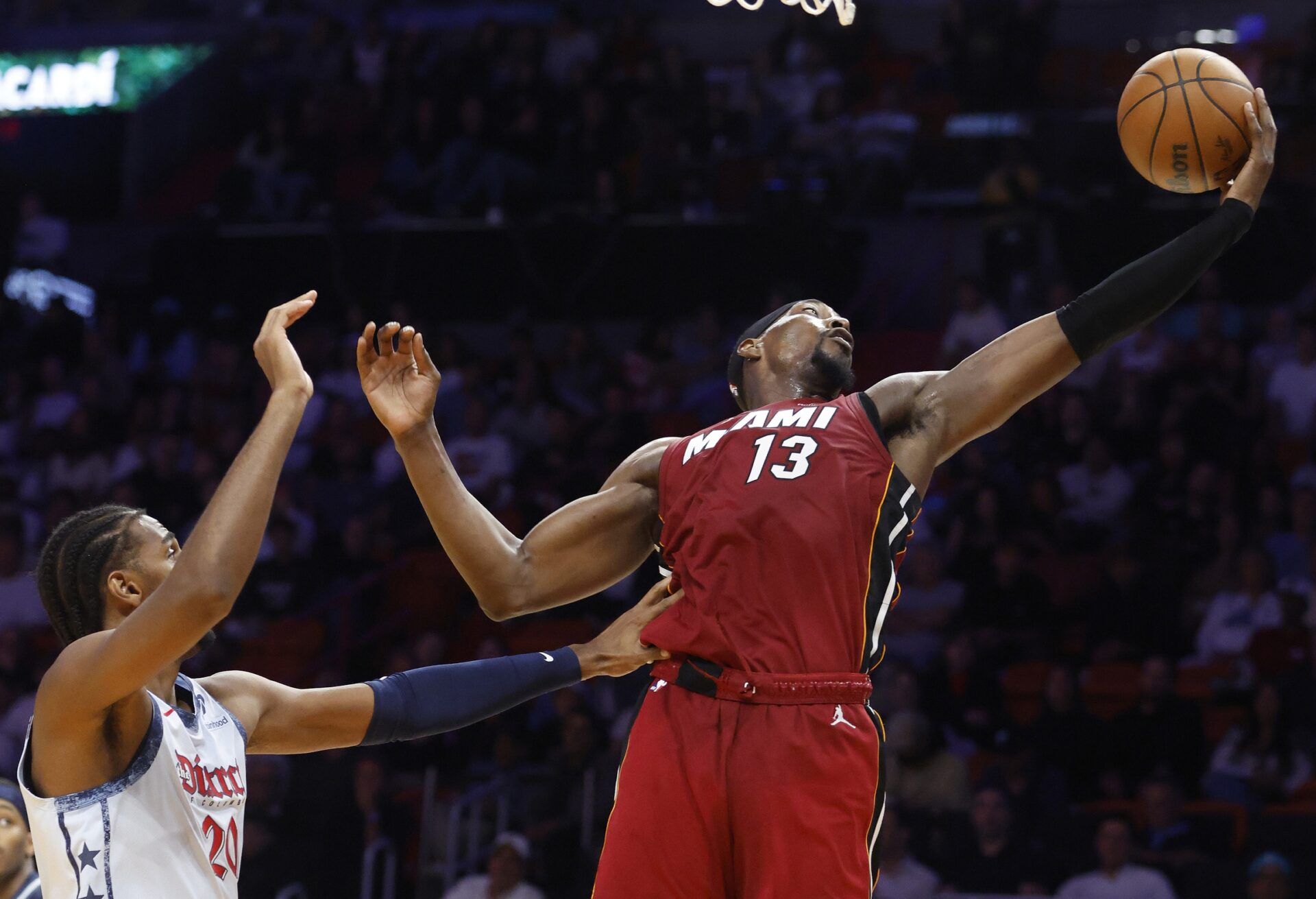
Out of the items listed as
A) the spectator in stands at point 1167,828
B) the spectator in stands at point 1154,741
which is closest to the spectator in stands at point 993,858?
the spectator in stands at point 1167,828

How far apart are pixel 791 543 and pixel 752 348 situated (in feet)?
2.99

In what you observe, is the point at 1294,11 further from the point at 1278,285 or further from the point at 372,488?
the point at 372,488

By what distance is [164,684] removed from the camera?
351 centimetres

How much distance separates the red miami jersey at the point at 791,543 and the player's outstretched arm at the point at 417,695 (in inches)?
9.1

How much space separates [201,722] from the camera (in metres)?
3.54

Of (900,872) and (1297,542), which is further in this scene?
(1297,542)

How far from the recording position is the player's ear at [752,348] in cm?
459

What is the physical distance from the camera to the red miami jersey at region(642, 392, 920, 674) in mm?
3834

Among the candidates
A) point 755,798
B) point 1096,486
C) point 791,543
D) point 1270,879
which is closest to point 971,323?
point 1096,486

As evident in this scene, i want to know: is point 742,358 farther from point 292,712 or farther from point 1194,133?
point 292,712

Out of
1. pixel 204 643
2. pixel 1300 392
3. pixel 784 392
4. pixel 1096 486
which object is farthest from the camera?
pixel 1300 392

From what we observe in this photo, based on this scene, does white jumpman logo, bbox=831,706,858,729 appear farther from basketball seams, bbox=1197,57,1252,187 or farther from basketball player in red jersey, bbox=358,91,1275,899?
basketball seams, bbox=1197,57,1252,187

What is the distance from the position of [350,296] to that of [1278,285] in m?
8.31

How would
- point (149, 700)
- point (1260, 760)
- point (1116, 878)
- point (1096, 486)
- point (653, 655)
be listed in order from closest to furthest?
point (149, 700) < point (653, 655) < point (1116, 878) < point (1260, 760) < point (1096, 486)
